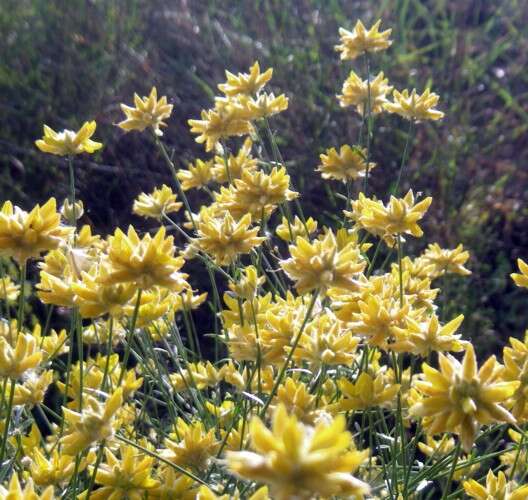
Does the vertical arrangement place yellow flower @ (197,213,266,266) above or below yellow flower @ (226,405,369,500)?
above

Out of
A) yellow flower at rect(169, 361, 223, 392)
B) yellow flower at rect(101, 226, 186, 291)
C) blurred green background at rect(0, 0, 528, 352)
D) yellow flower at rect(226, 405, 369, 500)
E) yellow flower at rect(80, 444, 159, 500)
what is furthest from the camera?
blurred green background at rect(0, 0, 528, 352)

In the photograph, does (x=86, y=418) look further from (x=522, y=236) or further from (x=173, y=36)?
(x=173, y=36)

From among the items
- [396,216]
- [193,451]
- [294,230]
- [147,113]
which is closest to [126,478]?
Result: [193,451]

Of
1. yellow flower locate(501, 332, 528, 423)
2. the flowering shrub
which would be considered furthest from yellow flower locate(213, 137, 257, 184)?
yellow flower locate(501, 332, 528, 423)

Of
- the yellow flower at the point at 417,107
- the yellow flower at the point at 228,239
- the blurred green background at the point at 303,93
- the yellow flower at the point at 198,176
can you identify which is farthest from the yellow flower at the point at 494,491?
the blurred green background at the point at 303,93

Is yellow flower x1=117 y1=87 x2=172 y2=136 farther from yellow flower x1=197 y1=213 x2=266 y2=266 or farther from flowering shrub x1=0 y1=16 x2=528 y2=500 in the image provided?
yellow flower x1=197 y1=213 x2=266 y2=266

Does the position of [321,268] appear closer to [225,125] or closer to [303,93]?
[225,125]
